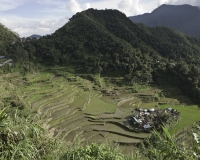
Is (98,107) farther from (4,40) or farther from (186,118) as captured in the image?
(4,40)

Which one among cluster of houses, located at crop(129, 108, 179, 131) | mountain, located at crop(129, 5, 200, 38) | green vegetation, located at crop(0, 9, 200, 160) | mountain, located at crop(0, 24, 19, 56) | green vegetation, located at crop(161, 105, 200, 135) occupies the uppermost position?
mountain, located at crop(129, 5, 200, 38)

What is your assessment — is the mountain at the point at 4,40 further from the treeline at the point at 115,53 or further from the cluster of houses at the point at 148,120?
the cluster of houses at the point at 148,120

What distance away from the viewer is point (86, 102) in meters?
21.3

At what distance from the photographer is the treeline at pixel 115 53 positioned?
92.2 feet

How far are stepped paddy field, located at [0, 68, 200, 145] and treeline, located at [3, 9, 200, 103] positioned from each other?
206 centimetres

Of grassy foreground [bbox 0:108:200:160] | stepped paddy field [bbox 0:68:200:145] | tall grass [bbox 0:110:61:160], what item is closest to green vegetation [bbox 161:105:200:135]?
stepped paddy field [bbox 0:68:200:145]

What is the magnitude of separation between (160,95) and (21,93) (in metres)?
16.8

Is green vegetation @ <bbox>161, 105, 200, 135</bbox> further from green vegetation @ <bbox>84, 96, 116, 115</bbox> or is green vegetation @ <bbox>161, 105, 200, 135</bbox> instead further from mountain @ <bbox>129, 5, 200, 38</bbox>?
mountain @ <bbox>129, 5, 200, 38</bbox>

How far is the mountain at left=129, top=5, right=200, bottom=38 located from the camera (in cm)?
7850

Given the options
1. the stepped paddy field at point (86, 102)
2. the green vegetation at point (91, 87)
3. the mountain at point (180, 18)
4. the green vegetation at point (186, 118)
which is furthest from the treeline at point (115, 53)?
the mountain at point (180, 18)

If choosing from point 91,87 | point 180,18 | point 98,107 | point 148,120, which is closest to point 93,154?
point 148,120

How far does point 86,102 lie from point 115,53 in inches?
502

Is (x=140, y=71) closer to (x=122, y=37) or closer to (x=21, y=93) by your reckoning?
(x=122, y=37)

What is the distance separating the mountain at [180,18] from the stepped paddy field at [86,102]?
196 ft
